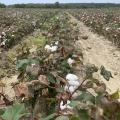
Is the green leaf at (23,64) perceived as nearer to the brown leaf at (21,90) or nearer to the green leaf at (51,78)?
the green leaf at (51,78)

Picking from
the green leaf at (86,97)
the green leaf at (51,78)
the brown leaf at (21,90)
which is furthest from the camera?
the green leaf at (51,78)

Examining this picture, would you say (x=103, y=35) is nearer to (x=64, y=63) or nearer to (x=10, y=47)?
(x=10, y=47)

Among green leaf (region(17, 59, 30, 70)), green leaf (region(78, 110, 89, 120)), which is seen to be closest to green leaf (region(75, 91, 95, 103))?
green leaf (region(78, 110, 89, 120))

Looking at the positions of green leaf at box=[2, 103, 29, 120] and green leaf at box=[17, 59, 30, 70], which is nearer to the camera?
green leaf at box=[2, 103, 29, 120]

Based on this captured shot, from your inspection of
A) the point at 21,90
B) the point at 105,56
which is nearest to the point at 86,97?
the point at 21,90

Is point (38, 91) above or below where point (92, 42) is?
above

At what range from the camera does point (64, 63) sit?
12.2ft

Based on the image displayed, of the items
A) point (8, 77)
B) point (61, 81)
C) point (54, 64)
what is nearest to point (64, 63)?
point (54, 64)

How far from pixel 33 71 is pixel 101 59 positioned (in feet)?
32.1

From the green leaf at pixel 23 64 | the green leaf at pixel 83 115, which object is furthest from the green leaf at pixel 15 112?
the green leaf at pixel 23 64

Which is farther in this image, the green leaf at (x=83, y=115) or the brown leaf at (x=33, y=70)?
the brown leaf at (x=33, y=70)

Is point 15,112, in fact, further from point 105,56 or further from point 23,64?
point 105,56

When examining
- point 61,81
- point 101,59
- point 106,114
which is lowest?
point 101,59

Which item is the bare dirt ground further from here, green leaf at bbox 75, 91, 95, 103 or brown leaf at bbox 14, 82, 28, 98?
green leaf at bbox 75, 91, 95, 103
